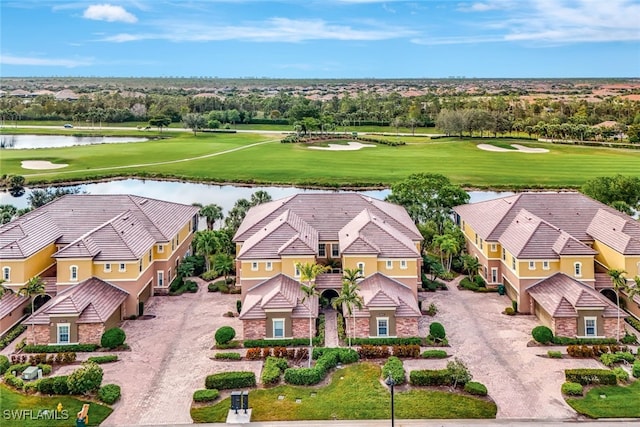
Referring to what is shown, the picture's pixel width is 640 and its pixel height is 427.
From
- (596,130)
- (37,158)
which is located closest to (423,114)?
(596,130)

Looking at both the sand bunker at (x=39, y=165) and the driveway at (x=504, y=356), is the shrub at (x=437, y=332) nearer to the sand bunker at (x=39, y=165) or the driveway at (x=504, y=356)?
the driveway at (x=504, y=356)

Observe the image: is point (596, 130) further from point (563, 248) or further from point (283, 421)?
point (283, 421)

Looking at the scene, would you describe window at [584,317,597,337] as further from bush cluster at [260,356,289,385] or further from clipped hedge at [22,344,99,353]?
clipped hedge at [22,344,99,353]

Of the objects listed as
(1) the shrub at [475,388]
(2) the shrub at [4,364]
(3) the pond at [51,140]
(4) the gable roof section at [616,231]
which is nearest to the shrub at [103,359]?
(2) the shrub at [4,364]

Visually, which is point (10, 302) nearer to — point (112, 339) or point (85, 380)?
point (112, 339)

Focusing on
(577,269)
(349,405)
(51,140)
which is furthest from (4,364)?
(51,140)

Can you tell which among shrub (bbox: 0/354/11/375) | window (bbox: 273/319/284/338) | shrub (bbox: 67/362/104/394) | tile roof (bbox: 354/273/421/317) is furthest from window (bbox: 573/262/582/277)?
shrub (bbox: 0/354/11/375)
